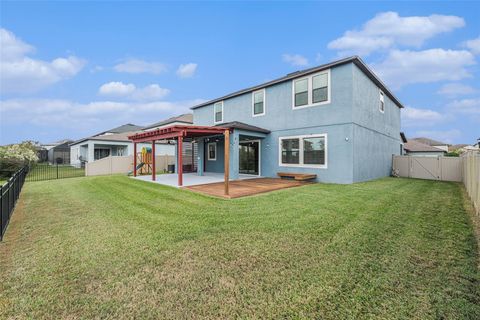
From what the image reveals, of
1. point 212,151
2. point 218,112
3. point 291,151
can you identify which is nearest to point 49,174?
point 212,151

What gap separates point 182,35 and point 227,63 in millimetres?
6832

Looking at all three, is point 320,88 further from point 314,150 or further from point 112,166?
point 112,166

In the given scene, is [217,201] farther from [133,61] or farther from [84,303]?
[133,61]

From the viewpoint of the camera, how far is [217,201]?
7090 mm

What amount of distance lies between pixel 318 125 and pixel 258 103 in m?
4.44

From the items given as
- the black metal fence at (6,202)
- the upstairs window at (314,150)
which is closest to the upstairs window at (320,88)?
the upstairs window at (314,150)

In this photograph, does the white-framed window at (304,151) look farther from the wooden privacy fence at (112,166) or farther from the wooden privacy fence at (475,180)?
the wooden privacy fence at (112,166)

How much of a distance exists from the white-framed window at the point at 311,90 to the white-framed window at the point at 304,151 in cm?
172

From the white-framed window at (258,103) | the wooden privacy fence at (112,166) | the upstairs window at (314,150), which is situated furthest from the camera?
the wooden privacy fence at (112,166)

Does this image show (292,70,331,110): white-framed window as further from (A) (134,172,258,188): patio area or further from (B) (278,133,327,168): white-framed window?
(A) (134,172,258,188): patio area

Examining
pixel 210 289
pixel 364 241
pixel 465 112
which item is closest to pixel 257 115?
pixel 364 241

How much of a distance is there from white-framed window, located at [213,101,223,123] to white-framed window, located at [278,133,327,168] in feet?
19.6

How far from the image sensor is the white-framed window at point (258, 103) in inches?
539

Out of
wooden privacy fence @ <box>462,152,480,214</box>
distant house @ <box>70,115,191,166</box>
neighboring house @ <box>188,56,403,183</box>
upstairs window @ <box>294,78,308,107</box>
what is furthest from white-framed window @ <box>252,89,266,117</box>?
distant house @ <box>70,115,191,166</box>
